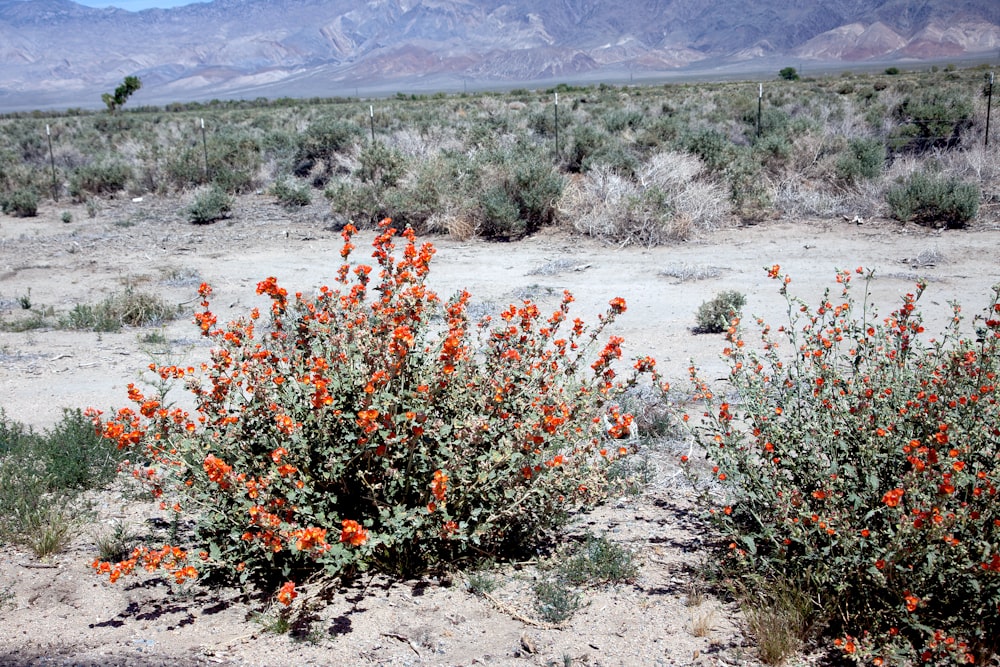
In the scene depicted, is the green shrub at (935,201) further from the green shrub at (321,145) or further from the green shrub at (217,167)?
the green shrub at (321,145)

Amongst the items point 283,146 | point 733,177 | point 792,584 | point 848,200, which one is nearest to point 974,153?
point 848,200

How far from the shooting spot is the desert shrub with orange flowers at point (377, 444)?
137 inches

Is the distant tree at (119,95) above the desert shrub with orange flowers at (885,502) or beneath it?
above

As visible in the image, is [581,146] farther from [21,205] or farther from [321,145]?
[21,205]

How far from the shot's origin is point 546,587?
3781 mm

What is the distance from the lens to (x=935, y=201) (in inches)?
490

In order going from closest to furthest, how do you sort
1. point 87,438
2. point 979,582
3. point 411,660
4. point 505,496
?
point 979,582, point 411,660, point 505,496, point 87,438

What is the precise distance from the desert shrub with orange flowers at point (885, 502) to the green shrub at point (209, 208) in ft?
43.7

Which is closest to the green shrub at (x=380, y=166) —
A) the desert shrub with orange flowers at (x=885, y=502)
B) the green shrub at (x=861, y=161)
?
the green shrub at (x=861, y=161)

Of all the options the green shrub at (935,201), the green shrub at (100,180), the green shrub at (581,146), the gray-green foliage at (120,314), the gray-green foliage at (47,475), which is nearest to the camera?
the gray-green foliage at (47,475)

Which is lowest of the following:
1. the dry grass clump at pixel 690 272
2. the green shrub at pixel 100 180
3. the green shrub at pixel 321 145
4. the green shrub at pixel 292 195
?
the dry grass clump at pixel 690 272

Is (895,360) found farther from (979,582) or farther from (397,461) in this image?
(397,461)

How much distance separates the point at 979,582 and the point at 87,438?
4.70 meters

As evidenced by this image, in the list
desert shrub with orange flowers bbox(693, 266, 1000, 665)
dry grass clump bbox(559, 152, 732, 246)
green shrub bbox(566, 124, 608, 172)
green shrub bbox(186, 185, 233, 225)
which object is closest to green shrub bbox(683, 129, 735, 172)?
dry grass clump bbox(559, 152, 732, 246)
